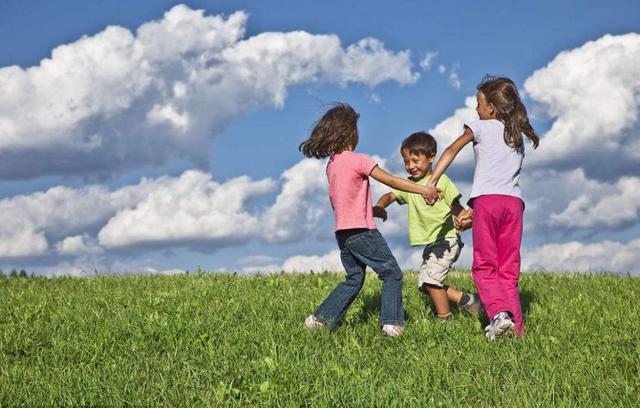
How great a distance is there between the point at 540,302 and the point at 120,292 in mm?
5794

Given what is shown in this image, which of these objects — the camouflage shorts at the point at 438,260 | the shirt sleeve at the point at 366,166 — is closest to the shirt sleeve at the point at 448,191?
the camouflage shorts at the point at 438,260

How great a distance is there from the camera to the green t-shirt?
27.9 feet

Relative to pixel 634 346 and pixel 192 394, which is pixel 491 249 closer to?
pixel 634 346

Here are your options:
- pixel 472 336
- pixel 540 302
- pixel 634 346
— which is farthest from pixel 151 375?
pixel 540 302

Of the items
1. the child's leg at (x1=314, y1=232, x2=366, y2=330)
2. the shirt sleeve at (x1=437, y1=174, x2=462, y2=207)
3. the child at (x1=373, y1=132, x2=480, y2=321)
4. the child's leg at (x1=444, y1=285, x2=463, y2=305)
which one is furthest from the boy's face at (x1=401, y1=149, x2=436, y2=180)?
the child's leg at (x1=444, y1=285, x2=463, y2=305)

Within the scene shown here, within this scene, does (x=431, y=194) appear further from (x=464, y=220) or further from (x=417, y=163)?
(x=417, y=163)

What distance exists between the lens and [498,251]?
7.85 m

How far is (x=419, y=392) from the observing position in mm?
5707

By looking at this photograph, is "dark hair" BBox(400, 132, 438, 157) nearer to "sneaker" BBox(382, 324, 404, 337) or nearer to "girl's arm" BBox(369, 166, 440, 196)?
"girl's arm" BBox(369, 166, 440, 196)

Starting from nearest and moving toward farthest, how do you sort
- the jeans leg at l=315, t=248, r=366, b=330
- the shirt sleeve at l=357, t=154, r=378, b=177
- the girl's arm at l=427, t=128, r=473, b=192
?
1. the girl's arm at l=427, t=128, r=473, b=192
2. the shirt sleeve at l=357, t=154, r=378, b=177
3. the jeans leg at l=315, t=248, r=366, b=330

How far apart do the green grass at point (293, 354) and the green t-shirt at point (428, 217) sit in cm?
91

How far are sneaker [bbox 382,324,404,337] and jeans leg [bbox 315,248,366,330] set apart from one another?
472 mm

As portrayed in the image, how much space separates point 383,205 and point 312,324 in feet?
5.09

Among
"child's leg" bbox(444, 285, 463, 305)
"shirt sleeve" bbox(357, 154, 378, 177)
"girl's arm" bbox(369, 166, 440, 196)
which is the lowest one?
"child's leg" bbox(444, 285, 463, 305)
